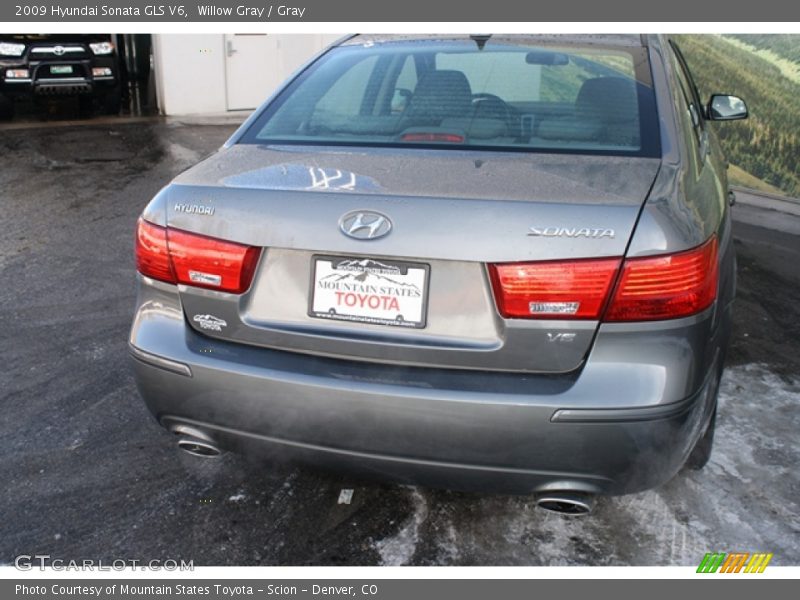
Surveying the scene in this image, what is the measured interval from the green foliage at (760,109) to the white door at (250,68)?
6.23 meters

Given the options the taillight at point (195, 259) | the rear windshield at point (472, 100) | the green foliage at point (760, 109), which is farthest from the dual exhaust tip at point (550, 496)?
the green foliage at point (760, 109)

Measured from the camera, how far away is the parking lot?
282cm

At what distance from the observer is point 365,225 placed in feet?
7.62

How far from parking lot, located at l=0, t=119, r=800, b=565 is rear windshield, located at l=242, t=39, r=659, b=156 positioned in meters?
1.24

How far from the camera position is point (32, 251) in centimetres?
589

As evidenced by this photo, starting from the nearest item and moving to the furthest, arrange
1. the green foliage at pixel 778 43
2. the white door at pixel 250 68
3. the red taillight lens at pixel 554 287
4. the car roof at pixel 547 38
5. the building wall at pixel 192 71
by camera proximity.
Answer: the red taillight lens at pixel 554 287, the car roof at pixel 547 38, the green foliage at pixel 778 43, the building wall at pixel 192 71, the white door at pixel 250 68

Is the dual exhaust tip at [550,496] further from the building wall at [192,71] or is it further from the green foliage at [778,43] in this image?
the building wall at [192,71]

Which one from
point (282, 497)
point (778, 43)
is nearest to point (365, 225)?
point (282, 497)

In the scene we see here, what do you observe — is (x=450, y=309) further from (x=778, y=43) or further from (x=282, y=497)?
(x=778, y=43)

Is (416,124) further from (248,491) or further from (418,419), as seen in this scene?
(248,491)

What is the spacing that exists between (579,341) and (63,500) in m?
2.01

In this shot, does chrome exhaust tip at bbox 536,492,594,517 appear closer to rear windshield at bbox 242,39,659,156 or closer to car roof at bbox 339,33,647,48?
rear windshield at bbox 242,39,659,156

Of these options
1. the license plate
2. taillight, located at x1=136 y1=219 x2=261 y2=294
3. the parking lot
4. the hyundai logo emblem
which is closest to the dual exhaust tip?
the parking lot

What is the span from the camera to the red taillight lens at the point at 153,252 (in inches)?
103
